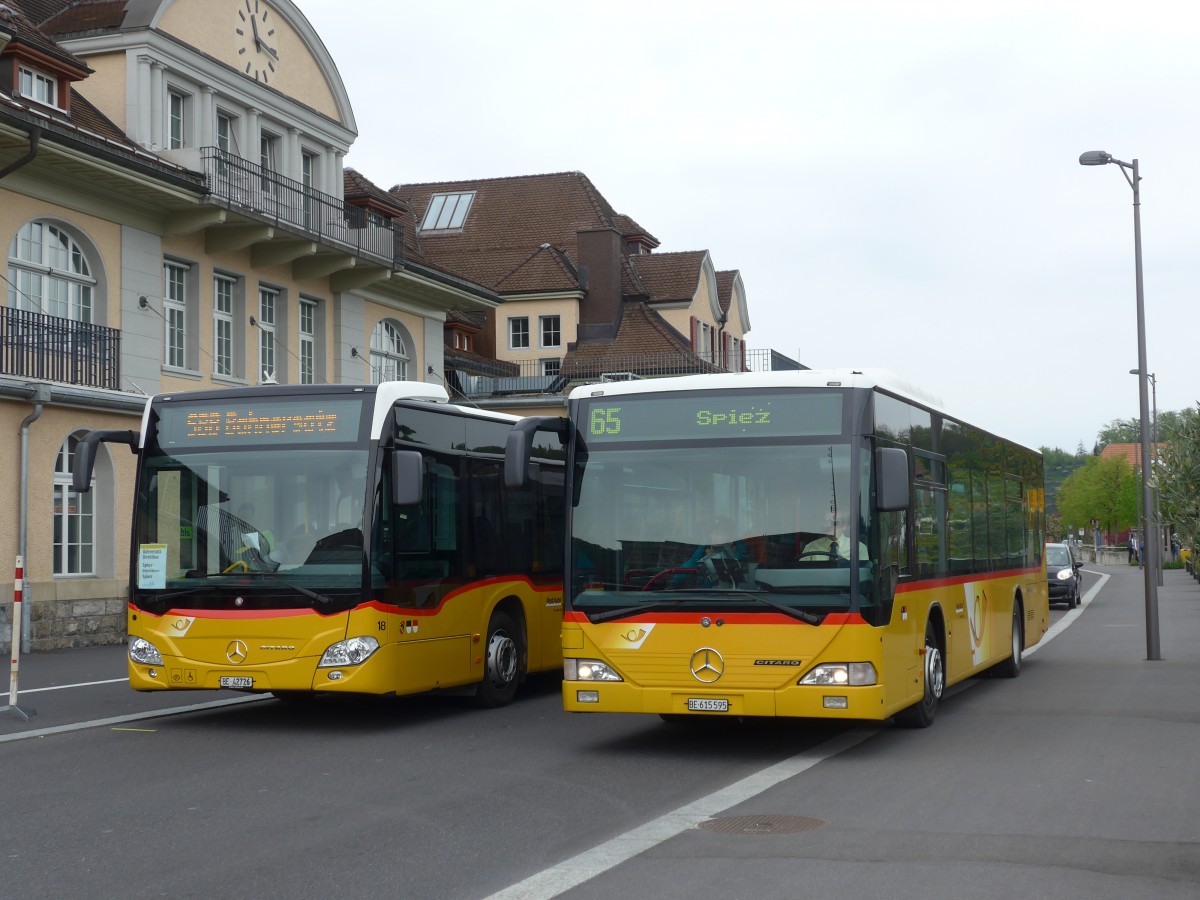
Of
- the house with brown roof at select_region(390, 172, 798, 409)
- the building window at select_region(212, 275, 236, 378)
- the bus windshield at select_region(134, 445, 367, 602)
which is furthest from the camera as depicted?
the house with brown roof at select_region(390, 172, 798, 409)

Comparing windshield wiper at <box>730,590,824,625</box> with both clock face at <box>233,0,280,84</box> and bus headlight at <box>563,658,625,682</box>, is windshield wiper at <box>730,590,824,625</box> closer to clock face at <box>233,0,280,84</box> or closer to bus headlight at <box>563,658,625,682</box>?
bus headlight at <box>563,658,625,682</box>

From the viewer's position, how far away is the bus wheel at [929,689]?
12.4 m

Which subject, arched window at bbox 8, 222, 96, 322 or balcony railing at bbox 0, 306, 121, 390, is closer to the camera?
balcony railing at bbox 0, 306, 121, 390

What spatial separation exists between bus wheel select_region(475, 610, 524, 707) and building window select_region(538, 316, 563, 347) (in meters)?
41.1

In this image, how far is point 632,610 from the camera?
35.6ft

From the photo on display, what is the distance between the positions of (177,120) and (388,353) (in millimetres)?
8752

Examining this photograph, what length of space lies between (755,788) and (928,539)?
365cm

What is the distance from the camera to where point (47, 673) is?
19.0 metres

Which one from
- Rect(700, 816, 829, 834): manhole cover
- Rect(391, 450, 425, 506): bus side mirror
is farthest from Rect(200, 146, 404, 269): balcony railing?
Rect(700, 816, 829, 834): manhole cover

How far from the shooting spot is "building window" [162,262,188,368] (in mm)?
28875

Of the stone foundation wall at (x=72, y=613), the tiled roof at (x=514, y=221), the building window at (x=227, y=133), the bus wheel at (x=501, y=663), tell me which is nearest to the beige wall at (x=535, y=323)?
the tiled roof at (x=514, y=221)

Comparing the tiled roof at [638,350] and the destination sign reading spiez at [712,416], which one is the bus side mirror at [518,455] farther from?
the tiled roof at [638,350]

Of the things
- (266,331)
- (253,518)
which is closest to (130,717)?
(253,518)

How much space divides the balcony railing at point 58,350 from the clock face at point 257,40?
8005mm
